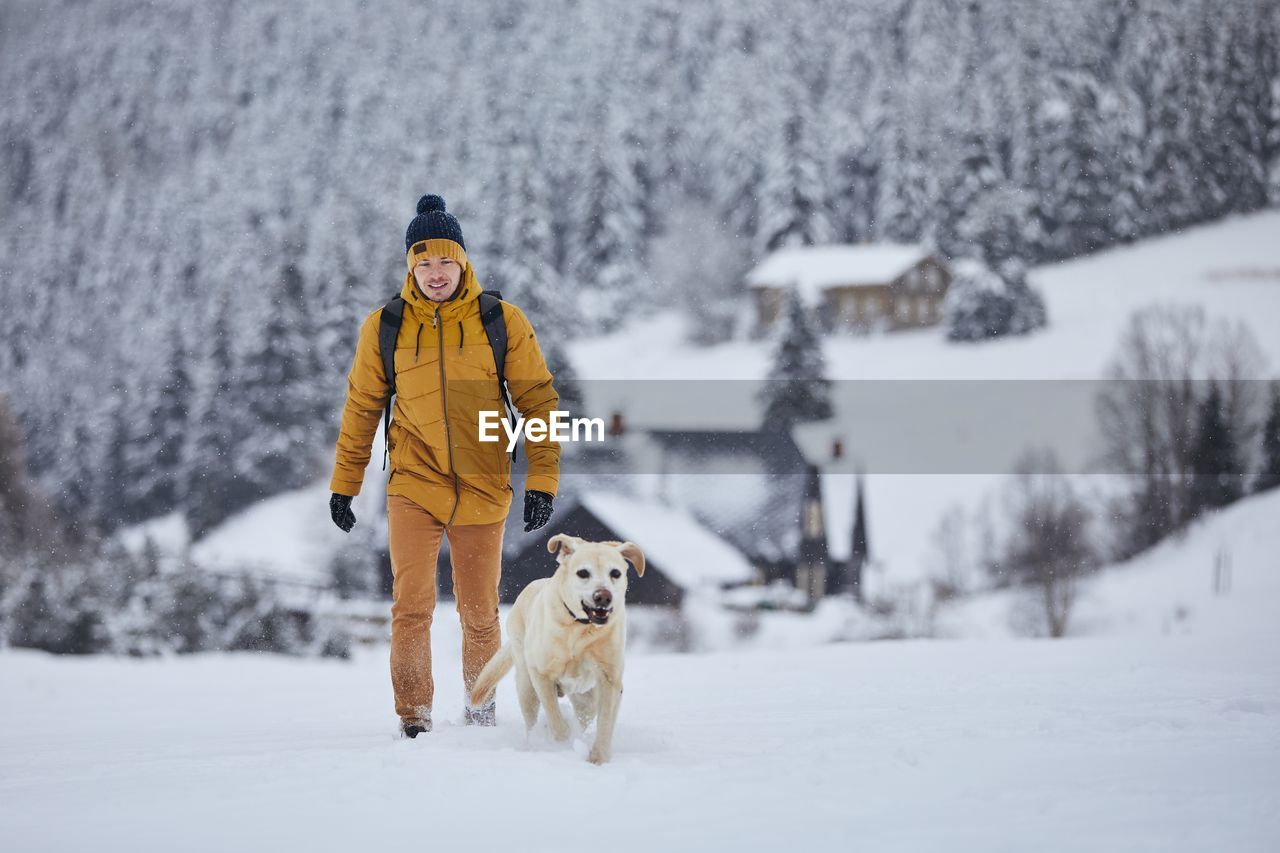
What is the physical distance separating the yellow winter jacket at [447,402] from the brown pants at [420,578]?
0.22 ft

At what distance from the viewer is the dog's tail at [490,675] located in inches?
155

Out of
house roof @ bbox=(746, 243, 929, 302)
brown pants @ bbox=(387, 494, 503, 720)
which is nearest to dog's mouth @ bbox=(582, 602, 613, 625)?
brown pants @ bbox=(387, 494, 503, 720)

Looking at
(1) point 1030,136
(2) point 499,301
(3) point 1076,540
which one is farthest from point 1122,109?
(2) point 499,301

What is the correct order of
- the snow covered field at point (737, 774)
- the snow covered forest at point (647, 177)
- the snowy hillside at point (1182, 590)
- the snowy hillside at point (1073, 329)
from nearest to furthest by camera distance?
the snow covered field at point (737, 774), the snowy hillside at point (1182, 590), the snowy hillside at point (1073, 329), the snow covered forest at point (647, 177)

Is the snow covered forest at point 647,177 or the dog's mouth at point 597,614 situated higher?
the snow covered forest at point 647,177

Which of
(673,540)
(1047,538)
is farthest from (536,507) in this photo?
(1047,538)

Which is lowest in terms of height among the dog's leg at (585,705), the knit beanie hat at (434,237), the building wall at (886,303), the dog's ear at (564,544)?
the dog's leg at (585,705)

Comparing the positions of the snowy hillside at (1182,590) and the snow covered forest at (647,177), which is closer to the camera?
the snowy hillside at (1182,590)

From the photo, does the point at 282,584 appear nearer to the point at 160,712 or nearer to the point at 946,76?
the point at 160,712

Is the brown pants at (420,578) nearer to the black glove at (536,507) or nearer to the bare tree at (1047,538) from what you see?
the black glove at (536,507)

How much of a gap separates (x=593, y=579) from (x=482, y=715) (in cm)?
127

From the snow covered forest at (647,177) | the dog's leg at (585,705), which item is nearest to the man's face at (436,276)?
the dog's leg at (585,705)

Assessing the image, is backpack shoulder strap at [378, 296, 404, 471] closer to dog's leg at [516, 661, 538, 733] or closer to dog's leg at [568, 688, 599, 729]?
dog's leg at [516, 661, 538, 733]

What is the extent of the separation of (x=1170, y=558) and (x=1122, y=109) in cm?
1424
